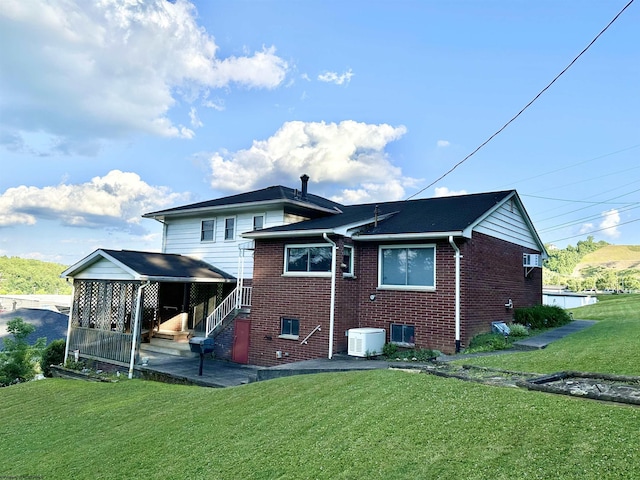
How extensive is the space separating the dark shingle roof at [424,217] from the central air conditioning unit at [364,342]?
279 centimetres

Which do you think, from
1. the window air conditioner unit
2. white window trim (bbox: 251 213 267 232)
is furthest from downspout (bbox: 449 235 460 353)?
white window trim (bbox: 251 213 267 232)

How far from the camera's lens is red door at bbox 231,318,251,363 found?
44.5ft

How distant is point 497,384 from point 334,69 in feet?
47.1

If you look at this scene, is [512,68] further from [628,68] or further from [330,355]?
[330,355]

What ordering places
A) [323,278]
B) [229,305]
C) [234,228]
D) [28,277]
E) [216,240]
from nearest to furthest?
[323,278], [229,305], [234,228], [216,240], [28,277]

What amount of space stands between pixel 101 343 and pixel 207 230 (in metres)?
5.82

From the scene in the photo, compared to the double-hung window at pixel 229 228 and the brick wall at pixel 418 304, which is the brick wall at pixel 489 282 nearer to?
the brick wall at pixel 418 304

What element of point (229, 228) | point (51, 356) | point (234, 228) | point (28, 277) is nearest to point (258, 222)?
point (234, 228)

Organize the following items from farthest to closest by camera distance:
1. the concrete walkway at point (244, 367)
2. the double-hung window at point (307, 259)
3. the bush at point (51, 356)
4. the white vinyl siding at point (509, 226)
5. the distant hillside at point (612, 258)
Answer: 1. the distant hillside at point (612, 258)
2. the bush at point (51, 356)
3. the white vinyl siding at point (509, 226)
4. the double-hung window at point (307, 259)
5. the concrete walkway at point (244, 367)

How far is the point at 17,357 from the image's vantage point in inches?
632

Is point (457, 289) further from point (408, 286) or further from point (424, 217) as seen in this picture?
point (424, 217)

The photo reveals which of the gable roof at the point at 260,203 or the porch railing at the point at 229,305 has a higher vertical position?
the gable roof at the point at 260,203

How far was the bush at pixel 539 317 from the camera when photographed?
1470 centimetres

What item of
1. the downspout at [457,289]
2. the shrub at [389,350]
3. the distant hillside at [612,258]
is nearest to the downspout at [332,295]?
the shrub at [389,350]
